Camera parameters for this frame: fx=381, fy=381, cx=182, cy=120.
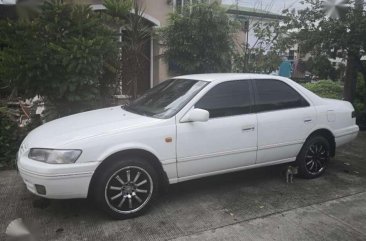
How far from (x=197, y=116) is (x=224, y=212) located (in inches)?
44.9

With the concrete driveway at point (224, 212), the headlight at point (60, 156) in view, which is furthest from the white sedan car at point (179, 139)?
the concrete driveway at point (224, 212)

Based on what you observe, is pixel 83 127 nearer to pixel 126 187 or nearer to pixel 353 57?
pixel 126 187

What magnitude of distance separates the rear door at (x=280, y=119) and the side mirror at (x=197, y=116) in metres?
0.94

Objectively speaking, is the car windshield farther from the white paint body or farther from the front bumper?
the front bumper

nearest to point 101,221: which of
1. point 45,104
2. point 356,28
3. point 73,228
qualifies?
point 73,228

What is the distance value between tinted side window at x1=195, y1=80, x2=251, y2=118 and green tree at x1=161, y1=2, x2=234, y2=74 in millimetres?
3068

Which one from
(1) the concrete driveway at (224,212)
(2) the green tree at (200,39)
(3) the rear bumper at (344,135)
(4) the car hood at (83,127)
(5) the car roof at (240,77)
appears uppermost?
(2) the green tree at (200,39)

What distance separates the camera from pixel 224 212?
4.35 m

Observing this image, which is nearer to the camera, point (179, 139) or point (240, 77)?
point (179, 139)

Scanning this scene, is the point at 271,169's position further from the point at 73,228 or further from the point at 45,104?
the point at 45,104

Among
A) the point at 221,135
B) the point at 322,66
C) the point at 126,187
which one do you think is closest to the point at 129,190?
the point at 126,187

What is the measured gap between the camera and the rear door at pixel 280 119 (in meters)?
4.93

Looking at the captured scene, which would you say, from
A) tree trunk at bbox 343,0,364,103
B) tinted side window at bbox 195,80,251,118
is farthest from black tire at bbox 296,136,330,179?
tree trunk at bbox 343,0,364,103

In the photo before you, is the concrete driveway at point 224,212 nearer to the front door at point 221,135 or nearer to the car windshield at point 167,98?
the front door at point 221,135
